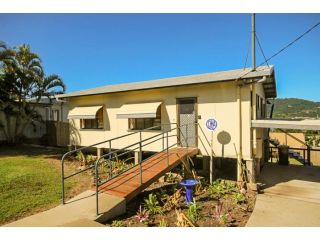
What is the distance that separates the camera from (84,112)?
40.9 feet

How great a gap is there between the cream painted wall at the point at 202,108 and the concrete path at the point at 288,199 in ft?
5.46

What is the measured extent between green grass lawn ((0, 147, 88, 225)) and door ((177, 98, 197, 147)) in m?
4.41

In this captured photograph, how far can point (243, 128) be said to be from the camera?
335 inches

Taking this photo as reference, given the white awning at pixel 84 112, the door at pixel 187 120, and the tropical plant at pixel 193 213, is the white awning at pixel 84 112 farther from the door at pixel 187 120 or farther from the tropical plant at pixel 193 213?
the tropical plant at pixel 193 213

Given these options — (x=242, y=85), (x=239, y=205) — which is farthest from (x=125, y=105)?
(x=239, y=205)

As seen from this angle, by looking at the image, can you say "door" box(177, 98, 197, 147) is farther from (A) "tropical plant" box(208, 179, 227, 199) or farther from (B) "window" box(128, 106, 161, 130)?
(A) "tropical plant" box(208, 179, 227, 199)

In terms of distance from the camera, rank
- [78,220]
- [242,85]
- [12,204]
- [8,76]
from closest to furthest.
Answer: [78,220]
[12,204]
[242,85]
[8,76]

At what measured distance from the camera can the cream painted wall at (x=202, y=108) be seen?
853cm

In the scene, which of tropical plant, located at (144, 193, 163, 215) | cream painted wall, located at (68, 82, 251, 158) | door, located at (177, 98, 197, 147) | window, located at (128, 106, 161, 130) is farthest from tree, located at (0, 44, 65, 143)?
tropical plant, located at (144, 193, 163, 215)

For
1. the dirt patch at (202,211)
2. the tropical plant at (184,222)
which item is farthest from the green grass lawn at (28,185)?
the tropical plant at (184,222)

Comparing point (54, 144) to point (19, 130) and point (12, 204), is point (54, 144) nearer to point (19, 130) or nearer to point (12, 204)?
point (19, 130)

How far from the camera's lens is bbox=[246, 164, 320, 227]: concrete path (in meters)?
5.85
